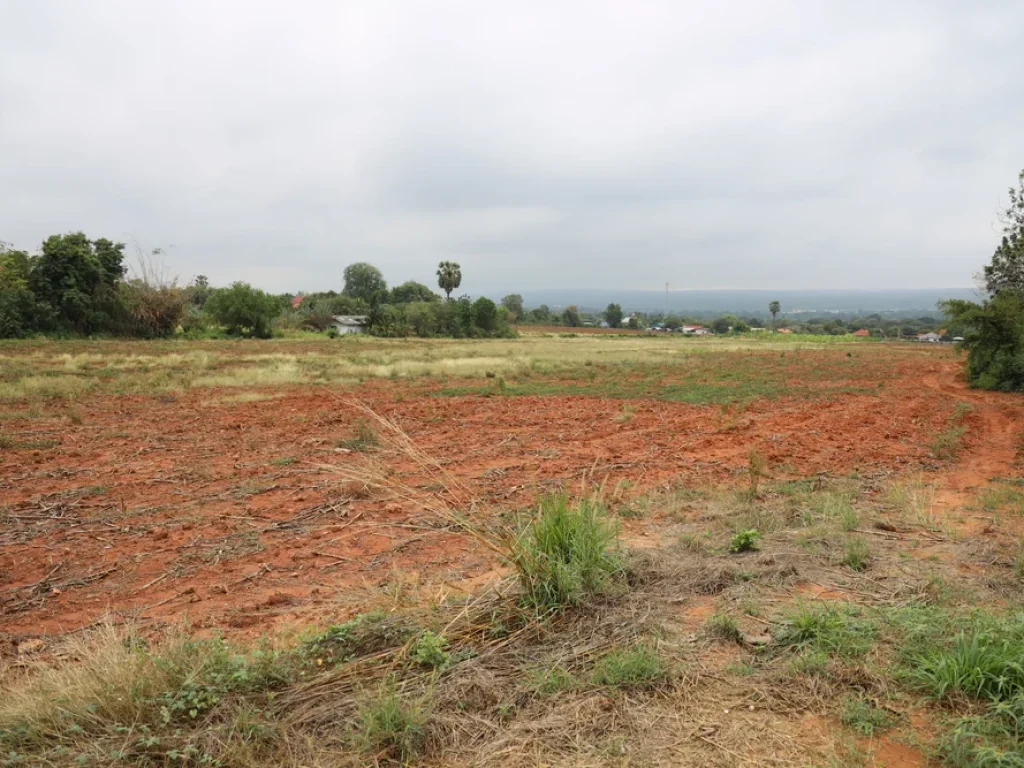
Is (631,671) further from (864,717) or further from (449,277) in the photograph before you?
(449,277)

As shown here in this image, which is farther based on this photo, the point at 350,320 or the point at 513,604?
the point at 350,320

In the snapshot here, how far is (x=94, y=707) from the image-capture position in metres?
2.77

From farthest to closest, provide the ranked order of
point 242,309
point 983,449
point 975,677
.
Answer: point 242,309 → point 983,449 → point 975,677

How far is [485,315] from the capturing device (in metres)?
68.8

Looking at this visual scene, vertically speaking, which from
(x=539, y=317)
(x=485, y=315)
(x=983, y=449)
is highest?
(x=539, y=317)

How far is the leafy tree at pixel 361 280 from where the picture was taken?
383 ft

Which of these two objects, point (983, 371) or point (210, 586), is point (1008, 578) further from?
point (983, 371)

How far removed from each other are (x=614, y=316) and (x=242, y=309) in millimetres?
82701

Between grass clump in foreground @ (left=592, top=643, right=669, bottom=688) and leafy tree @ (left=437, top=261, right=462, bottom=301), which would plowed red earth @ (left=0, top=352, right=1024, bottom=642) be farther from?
leafy tree @ (left=437, top=261, right=462, bottom=301)

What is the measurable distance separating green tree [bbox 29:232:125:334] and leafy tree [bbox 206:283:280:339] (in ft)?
27.2

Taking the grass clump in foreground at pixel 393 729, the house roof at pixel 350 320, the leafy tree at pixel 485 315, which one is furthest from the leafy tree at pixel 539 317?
the grass clump in foreground at pixel 393 729

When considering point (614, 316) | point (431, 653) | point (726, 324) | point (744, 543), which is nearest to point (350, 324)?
point (614, 316)

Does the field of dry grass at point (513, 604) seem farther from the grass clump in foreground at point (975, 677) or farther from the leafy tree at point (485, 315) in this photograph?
the leafy tree at point (485, 315)

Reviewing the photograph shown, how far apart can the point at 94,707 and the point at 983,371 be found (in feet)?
75.8
